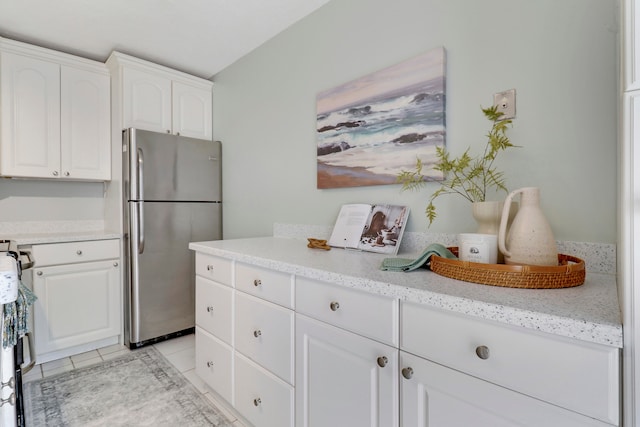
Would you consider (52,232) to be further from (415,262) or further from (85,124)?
(415,262)

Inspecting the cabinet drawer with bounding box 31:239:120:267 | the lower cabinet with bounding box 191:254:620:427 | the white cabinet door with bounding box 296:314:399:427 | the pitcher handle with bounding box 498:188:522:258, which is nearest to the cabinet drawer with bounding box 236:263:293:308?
the lower cabinet with bounding box 191:254:620:427

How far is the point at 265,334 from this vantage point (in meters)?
1.41

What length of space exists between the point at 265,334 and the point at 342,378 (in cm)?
46

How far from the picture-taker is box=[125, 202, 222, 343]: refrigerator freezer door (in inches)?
97.6

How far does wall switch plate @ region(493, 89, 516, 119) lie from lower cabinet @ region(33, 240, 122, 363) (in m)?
2.71

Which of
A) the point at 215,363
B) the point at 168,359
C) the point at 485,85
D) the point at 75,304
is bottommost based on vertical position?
the point at 168,359

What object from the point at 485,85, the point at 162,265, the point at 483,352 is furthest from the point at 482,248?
the point at 162,265

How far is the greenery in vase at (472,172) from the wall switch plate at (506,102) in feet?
0.08

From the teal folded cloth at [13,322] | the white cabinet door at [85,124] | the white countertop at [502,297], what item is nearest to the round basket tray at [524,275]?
the white countertop at [502,297]

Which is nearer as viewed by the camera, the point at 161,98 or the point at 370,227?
the point at 370,227

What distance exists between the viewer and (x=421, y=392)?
869mm

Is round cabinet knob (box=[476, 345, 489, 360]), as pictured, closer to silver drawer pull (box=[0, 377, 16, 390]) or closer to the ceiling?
silver drawer pull (box=[0, 377, 16, 390])

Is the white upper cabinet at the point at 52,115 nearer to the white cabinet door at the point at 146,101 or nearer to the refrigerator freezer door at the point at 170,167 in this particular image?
the white cabinet door at the point at 146,101

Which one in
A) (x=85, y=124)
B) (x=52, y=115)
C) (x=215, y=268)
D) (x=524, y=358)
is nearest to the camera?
(x=524, y=358)
